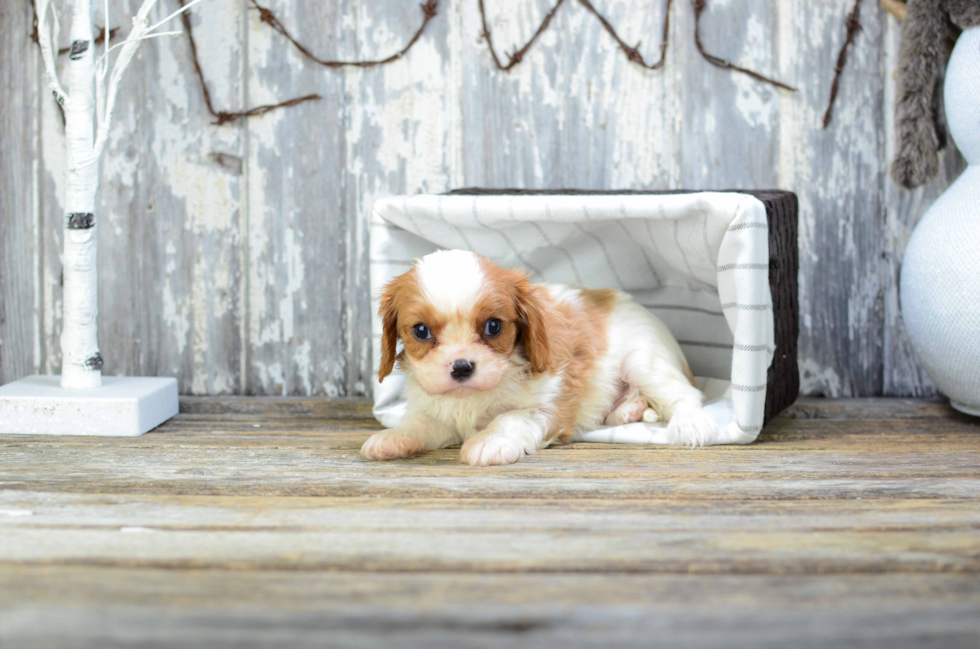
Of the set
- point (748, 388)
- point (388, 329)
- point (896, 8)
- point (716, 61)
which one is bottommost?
point (748, 388)

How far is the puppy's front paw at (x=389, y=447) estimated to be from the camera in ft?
6.07

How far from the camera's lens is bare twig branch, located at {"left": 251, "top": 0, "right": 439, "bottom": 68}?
259 cm

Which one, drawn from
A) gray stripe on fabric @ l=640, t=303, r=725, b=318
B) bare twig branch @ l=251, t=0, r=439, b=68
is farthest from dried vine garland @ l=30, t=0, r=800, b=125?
gray stripe on fabric @ l=640, t=303, r=725, b=318

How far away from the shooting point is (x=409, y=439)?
189cm

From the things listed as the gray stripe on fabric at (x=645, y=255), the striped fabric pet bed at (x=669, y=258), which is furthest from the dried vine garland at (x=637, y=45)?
the gray stripe on fabric at (x=645, y=255)

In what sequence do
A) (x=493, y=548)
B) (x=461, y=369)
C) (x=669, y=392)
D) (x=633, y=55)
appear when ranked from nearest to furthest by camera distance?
(x=493, y=548) → (x=461, y=369) → (x=669, y=392) → (x=633, y=55)

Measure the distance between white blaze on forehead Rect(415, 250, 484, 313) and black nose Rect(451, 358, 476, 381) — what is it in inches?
4.9

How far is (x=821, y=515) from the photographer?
1372 millimetres

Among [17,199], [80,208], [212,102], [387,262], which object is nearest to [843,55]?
[387,262]

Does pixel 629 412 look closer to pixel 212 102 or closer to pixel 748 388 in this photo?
pixel 748 388

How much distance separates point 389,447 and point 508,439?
0.28 m

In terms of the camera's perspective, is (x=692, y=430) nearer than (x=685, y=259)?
Yes

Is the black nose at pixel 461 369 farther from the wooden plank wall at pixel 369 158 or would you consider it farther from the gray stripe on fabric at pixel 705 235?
the wooden plank wall at pixel 369 158

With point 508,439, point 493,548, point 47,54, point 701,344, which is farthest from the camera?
point 701,344
